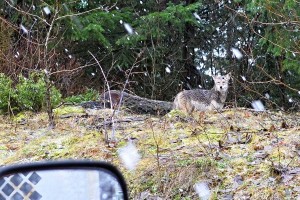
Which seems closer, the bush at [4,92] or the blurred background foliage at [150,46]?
the bush at [4,92]

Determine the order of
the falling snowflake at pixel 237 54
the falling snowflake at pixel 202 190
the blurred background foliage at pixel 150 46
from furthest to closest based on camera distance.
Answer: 1. the falling snowflake at pixel 237 54
2. the blurred background foliage at pixel 150 46
3. the falling snowflake at pixel 202 190

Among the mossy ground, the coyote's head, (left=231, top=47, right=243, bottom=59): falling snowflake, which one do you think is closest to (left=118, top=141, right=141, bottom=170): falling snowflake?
A: the mossy ground

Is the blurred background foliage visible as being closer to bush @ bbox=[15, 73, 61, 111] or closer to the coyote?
bush @ bbox=[15, 73, 61, 111]

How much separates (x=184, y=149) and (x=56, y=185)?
4.75 m

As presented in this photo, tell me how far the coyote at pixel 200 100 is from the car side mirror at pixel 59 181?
884 cm

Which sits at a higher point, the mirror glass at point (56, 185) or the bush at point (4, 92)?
the mirror glass at point (56, 185)

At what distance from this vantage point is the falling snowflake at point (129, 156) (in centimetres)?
597

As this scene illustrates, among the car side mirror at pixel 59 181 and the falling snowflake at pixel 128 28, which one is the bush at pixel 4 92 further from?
the car side mirror at pixel 59 181

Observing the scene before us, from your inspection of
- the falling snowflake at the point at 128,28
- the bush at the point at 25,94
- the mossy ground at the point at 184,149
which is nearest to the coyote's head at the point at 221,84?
the mossy ground at the point at 184,149

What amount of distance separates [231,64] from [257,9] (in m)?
6.21

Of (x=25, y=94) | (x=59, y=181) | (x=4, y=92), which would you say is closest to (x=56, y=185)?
(x=59, y=181)

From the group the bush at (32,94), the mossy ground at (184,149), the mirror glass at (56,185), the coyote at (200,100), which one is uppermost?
the mirror glass at (56,185)

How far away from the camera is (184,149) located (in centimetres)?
647

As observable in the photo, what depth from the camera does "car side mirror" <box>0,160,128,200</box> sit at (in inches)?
68.0
